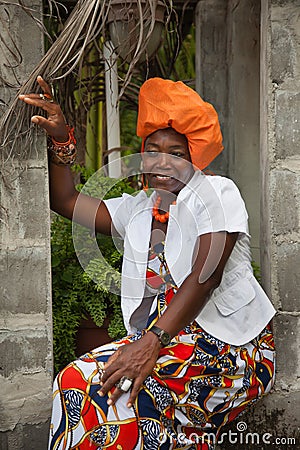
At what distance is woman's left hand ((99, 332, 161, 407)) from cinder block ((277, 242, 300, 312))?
0.66m

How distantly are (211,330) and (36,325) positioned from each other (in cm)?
68

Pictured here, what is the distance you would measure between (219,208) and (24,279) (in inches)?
31.7

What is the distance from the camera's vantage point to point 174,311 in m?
2.88

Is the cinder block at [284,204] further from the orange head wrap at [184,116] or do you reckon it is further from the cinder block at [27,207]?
the cinder block at [27,207]

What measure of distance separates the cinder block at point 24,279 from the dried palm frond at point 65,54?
0.38 m

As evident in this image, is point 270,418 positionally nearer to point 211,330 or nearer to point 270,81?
point 211,330

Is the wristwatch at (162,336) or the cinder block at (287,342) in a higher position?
the wristwatch at (162,336)

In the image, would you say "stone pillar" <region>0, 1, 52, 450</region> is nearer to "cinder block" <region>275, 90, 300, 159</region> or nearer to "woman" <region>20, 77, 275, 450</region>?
"woman" <region>20, 77, 275, 450</region>

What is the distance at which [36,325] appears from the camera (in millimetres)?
3184

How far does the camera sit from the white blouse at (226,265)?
119 inches

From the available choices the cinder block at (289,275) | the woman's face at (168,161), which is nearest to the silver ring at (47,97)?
the woman's face at (168,161)

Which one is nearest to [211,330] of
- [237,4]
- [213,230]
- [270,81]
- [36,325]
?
[213,230]

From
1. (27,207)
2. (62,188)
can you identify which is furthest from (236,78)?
(27,207)

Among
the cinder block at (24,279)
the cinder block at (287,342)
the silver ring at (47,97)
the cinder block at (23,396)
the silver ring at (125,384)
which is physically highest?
the silver ring at (47,97)
